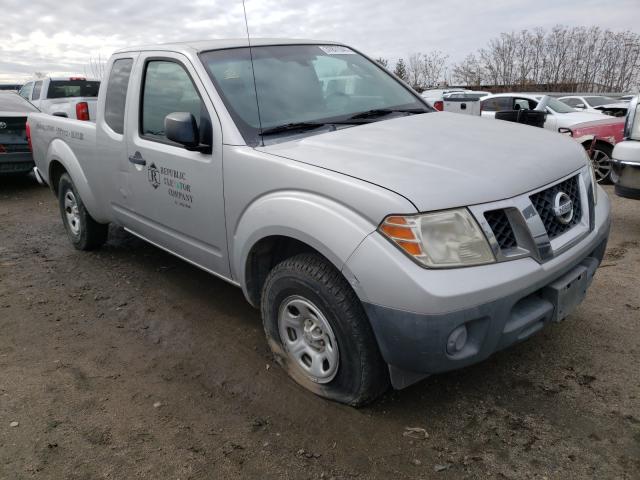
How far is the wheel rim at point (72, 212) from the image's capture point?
5.27 metres

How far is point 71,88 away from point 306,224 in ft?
42.6

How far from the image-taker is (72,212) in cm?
539

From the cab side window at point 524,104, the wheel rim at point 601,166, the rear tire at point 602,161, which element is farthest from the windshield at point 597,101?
the wheel rim at point 601,166

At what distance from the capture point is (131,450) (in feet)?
8.27

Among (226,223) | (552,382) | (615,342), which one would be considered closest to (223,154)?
(226,223)

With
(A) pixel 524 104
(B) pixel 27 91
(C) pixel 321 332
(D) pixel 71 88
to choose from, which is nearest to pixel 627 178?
(C) pixel 321 332

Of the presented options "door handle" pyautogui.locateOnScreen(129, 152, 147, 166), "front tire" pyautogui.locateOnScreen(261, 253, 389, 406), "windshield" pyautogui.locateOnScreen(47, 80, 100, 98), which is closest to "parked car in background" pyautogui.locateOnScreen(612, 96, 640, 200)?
"front tire" pyautogui.locateOnScreen(261, 253, 389, 406)

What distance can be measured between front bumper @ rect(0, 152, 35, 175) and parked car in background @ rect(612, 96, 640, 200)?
8.34 meters

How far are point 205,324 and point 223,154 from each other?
1.36m

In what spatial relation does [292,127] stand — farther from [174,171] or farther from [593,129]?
[593,129]

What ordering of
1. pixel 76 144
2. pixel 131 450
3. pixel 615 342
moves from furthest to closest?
pixel 76 144 < pixel 615 342 < pixel 131 450

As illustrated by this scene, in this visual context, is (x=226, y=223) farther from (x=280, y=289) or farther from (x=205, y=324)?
(x=205, y=324)

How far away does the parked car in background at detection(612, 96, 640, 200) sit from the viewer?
5059mm

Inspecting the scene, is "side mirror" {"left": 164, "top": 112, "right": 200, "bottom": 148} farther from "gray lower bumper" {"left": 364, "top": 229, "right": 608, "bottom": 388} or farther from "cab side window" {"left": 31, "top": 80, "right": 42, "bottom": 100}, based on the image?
"cab side window" {"left": 31, "top": 80, "right": 42, "bottom": 100}
